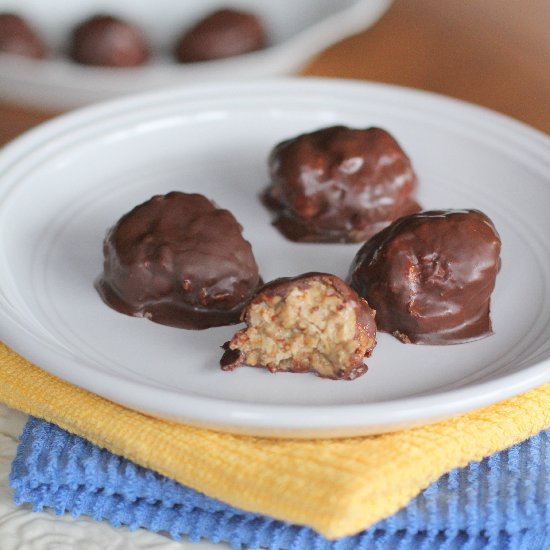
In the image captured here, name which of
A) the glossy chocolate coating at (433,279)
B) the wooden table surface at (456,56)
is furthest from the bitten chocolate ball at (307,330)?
the wooden table surface at (456,56)

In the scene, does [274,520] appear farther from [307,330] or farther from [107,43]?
[107,43]

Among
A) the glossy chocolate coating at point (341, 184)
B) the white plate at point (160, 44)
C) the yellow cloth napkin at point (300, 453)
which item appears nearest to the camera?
the yellow cloth napkin at point (300, 453)

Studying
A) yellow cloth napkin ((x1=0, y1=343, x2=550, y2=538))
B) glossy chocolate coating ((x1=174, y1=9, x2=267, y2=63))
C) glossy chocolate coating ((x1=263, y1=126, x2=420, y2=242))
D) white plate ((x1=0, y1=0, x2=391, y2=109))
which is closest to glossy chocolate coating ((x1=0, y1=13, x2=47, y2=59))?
white plate ((x1=0, y1=0, x2=391, y2=109))

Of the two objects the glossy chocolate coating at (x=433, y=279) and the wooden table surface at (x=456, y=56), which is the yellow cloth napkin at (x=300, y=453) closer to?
the glossy chocolate coating at (x=433, y=279)

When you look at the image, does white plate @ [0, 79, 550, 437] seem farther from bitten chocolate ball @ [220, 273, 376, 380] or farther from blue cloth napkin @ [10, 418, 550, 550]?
blue cloth napkin @ [10, 418, 550, 550]

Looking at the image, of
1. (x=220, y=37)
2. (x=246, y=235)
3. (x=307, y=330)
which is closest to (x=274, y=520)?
(x=307, y=330)

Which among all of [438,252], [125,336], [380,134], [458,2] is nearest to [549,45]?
[458,2]

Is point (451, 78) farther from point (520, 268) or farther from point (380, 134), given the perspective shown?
point (520, 268)
